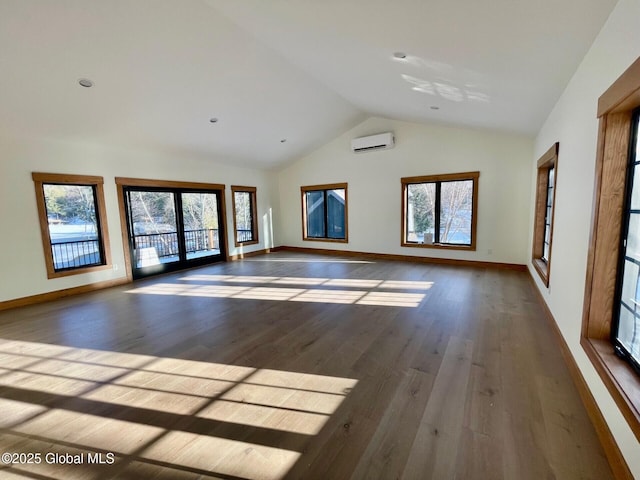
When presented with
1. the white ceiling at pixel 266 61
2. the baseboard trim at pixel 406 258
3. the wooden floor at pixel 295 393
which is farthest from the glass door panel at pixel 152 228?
the baseboard trim at pixel 406 258

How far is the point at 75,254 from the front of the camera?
16.8 feet

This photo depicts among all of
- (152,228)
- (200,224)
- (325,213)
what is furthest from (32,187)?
(325,213)

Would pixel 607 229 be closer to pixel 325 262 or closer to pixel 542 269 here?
pixel 542 269

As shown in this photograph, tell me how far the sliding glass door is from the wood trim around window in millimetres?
6822

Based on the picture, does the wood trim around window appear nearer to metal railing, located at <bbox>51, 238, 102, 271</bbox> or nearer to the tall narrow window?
the tall narrow window

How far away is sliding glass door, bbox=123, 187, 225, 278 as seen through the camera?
5957 mm

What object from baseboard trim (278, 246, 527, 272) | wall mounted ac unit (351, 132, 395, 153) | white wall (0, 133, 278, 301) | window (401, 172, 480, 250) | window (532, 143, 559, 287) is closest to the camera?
white wall (0, 133, 278, 301)

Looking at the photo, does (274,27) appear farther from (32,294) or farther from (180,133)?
(32,294)

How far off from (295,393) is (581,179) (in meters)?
2.89

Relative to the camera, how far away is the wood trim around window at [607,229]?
1.70 m

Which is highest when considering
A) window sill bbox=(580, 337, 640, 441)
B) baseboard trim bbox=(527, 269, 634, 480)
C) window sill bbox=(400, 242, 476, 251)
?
window sill bbox=(400, 242, 476, 251)

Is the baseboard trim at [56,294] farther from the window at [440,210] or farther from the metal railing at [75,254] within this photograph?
the window at [440,210]

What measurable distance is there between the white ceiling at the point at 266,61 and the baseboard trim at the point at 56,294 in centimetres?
250

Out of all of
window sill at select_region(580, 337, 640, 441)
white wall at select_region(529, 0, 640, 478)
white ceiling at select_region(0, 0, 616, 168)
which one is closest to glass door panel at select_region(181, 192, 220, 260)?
white ceiling at select_region(0, 0, 616, 168)
